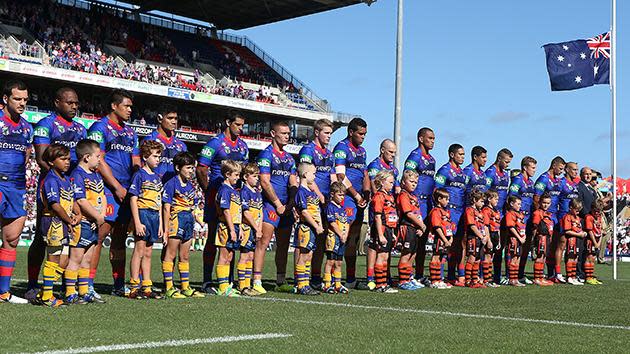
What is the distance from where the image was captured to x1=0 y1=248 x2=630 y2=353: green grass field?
527 centimetres

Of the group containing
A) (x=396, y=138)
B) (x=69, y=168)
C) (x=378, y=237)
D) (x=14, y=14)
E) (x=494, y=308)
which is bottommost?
(x=494, y=308)

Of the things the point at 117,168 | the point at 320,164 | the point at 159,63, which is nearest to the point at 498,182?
the point at 320,164

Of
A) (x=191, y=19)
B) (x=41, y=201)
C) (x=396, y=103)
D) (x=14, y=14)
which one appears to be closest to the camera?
(x=41, y=201)

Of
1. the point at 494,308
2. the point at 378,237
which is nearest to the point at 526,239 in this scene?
the point at 378,237

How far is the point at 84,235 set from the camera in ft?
24.4

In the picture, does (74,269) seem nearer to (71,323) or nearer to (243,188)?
(71,323)

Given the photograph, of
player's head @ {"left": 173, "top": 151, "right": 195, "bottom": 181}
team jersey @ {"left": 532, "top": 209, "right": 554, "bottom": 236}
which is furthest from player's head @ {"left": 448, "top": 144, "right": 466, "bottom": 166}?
player's head @ {"left": 173, "top": 151, "right": 195, "bottom": 181}

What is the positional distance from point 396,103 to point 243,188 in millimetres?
11199

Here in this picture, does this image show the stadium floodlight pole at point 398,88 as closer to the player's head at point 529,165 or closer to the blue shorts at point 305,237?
the player's head at point 529,165

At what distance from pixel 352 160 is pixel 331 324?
4.44 meters

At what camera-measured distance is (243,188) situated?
30.1 ft

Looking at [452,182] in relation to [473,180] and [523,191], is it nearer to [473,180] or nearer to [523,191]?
[473,180]

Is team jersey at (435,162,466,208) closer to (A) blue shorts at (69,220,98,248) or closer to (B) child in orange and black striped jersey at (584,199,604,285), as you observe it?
(B) child in orange and black striped jersey at (584,199,604,285)

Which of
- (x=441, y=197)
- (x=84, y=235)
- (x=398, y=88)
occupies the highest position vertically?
(x=398, y=88)
